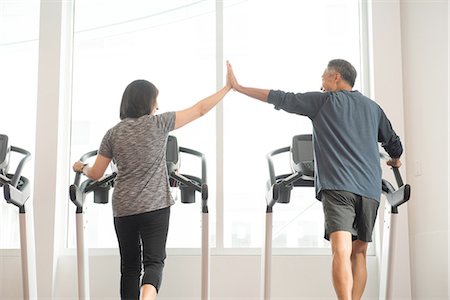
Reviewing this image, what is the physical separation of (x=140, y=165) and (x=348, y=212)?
3.85ft

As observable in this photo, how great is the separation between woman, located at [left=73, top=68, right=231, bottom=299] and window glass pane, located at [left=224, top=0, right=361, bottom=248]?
1743 mm

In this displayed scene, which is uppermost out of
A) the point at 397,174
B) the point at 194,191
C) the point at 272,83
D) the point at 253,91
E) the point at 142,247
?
the point at 272,83

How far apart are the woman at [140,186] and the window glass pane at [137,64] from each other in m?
1.73

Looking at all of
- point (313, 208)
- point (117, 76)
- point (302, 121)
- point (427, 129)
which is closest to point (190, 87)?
point (117, 76)

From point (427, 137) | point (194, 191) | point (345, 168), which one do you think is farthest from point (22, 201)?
point (427, 137)

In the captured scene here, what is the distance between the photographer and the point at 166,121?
3.25m

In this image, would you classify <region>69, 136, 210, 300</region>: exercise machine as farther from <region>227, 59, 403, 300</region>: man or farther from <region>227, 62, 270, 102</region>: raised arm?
<region>227, 59, 403, 300</region>: man

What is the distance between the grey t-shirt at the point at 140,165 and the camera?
3.14 metres

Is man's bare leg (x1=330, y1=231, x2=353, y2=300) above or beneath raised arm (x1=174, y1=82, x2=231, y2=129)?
beneath

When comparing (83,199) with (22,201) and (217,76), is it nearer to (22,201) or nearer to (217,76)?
(22,201)

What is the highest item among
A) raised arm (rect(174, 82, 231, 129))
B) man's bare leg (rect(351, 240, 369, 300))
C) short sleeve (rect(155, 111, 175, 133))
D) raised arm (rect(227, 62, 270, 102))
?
raised arm (rect(227, 62, 270, 102))

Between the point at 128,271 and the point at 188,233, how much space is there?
1.70 m

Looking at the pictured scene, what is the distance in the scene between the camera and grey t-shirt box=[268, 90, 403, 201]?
10.7 ft

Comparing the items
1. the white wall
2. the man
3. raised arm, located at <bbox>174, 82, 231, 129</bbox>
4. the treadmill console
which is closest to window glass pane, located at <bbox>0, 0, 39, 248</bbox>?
raised arm, located at <bbox>174, 82, 231, 129</bbox>
